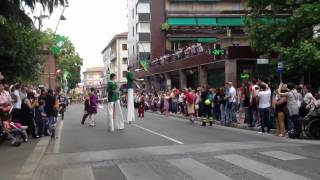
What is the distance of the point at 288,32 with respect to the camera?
30.8m

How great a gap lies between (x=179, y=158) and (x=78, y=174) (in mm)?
2706

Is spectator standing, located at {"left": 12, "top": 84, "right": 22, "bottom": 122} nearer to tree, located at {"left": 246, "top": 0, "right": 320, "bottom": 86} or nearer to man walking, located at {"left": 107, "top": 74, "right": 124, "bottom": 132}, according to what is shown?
man walking, located at {"left": 107, "top": 74, "right": 124, "bottom": 132}

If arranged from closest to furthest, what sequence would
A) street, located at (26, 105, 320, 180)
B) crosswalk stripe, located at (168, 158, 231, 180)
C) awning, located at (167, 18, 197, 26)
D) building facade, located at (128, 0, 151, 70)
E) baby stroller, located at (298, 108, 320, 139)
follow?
crosswalk stripe, located at (168, 158, 231, 180) → street, located at (26, 105, 320, 180) → baby stroller, located at (298, 108, 320, 139) → awning, located at (167, 18, 197, 26) → building facade, located at (128, 0, 151, 70)

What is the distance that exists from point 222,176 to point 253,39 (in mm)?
22344

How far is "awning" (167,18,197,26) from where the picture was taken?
7075 centimetres

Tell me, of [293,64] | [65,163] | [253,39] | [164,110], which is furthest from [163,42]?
[65,163]

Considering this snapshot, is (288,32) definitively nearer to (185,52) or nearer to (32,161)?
(32,161)

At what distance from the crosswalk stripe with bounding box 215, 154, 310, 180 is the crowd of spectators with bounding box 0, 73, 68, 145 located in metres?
6.52

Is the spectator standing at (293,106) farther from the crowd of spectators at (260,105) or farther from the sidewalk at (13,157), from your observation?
the sidewalk at (13,157)

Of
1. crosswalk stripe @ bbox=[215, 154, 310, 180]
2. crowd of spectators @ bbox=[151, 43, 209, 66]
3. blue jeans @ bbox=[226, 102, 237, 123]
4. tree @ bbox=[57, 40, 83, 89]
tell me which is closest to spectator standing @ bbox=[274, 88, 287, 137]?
blue jeans @ bbox=[226, 102, 237, 123]

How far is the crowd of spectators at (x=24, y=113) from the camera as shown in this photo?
17.3 m

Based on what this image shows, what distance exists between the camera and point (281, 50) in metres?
29.1

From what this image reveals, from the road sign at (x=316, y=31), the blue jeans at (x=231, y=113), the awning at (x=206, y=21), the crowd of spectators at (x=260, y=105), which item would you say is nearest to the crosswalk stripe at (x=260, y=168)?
the crowd of spectators at (x=260, y=105)

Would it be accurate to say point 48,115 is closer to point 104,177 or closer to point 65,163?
point 65,163
